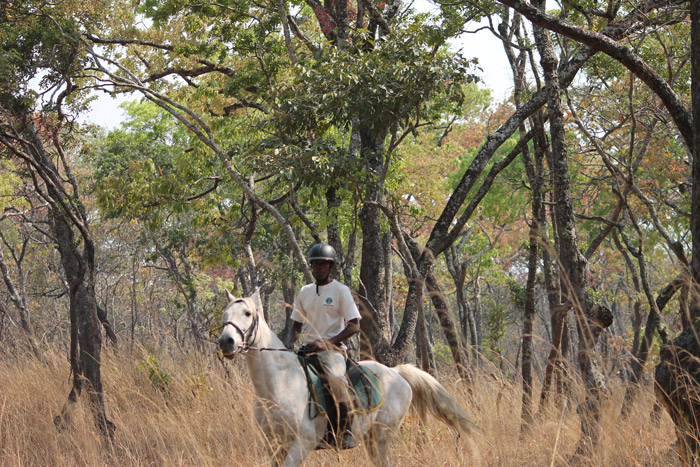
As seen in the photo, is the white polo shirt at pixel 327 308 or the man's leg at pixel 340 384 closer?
the man's leg at pixel 340 384

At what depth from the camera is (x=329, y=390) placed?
5.12 metres

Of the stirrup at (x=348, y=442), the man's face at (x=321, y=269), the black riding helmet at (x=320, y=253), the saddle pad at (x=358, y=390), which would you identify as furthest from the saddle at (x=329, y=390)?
the black riding helmet at (x=320, y=253)

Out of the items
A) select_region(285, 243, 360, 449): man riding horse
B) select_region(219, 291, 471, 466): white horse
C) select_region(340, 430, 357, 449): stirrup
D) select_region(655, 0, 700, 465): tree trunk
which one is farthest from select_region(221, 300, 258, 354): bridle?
select_region(655, 0, 700, 465): tree trunk

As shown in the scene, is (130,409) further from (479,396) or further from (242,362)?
(479,396)

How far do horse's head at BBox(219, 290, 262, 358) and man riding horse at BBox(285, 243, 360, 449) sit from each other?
16.3 inches

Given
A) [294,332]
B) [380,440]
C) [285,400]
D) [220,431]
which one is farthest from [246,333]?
[220,431]

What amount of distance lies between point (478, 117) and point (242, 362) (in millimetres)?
19074

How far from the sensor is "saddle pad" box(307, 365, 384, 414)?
200 inches

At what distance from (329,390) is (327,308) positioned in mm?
648

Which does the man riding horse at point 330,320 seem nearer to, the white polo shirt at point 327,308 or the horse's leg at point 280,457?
the white polo shirt at point 327,308

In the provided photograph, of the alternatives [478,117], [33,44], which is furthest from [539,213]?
[478,117]

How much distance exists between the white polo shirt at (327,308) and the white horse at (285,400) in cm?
39

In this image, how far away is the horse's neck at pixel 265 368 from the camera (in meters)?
4.80

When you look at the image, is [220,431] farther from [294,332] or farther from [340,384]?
[340,384]
